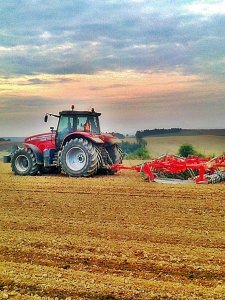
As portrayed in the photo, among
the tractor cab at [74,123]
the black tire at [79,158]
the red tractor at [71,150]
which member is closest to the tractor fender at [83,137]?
the red tractor at [71,150]

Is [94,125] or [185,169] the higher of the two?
[94,125]

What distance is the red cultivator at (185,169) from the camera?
1419 centimetres

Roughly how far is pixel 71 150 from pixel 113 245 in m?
9.17

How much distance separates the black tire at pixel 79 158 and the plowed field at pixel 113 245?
3.34 meters

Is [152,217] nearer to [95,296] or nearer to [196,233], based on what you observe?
[196,233]

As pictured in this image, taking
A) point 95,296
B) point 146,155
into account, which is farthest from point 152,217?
point 146,155

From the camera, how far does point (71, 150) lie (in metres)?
16.4

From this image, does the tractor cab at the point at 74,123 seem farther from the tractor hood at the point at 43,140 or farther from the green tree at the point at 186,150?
the green tree at the point at 186,150

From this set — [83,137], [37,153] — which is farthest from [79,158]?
[37,153]

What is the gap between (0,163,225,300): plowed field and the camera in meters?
5.82

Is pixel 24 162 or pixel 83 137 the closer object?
pixel 83 137

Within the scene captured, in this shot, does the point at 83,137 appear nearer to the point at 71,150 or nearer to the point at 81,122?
the point at 71,150

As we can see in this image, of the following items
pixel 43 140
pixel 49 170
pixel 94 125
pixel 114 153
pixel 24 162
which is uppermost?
pixel 94 125

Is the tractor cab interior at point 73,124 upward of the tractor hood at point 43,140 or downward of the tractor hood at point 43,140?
upward
